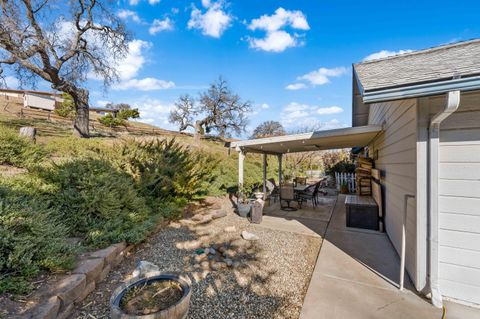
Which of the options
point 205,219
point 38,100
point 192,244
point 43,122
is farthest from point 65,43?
point 38,100

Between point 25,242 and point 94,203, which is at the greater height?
point 94,203

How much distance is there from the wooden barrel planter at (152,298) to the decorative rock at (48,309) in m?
0.77

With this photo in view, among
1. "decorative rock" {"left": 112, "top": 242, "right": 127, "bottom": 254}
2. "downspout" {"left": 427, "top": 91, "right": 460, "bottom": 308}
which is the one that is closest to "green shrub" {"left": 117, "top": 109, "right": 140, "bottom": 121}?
"decorative rock" {"left": 112, "top": 242, "right": 127, "bottom": 254}

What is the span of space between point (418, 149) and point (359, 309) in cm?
210

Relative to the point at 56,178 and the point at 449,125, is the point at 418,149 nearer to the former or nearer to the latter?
the point at 449,125

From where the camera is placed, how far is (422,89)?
225 cm

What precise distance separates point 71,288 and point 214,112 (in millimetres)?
24841

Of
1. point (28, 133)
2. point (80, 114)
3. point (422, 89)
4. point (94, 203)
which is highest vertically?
point (80, 114)

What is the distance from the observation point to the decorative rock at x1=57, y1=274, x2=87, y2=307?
7.38 feet

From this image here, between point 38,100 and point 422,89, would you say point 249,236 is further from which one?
point 38,100

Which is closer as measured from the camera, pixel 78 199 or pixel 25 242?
pixel 25 242

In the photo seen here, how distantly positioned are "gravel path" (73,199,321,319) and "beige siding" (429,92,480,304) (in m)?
1.77

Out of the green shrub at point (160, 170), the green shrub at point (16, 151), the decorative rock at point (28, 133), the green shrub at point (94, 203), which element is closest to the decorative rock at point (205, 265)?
the green shrub at point (94, 203)

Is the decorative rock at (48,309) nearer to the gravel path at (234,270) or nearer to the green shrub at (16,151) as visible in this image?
the gravel path at (234,270)
